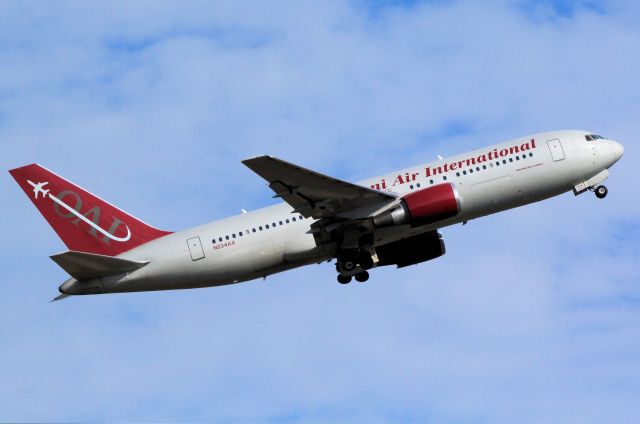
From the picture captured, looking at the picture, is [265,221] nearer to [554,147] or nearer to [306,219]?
[306,219]

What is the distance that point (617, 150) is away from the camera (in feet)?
176

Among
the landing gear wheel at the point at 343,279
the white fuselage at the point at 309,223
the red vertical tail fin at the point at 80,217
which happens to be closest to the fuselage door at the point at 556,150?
the white fuselage at the point at 309,223

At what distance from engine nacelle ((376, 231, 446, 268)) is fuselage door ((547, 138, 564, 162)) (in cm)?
Answer: 743

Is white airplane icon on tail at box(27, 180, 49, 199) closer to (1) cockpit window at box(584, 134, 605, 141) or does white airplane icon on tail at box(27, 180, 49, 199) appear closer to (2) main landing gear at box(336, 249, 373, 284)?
(2) main landing gear at box(336, 249, 373, 284)

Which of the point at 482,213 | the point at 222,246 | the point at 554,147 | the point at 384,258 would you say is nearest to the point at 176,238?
the point at 222,246

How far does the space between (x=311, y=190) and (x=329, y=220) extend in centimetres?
263

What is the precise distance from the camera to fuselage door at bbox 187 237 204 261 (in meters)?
51.8

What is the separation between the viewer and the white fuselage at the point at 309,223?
169 ft

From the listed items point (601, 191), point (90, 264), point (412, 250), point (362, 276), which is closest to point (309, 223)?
point (362, 276)

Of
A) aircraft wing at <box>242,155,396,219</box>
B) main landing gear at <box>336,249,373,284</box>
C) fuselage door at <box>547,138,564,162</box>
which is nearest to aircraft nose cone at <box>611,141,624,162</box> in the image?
fuselage door at <box>547,138,564,162</box>

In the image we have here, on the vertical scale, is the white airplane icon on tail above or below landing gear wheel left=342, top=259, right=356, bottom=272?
above

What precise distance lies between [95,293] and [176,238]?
4561mm

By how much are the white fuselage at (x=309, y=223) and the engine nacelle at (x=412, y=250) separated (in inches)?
136

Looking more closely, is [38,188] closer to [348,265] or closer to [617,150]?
[348,265]
